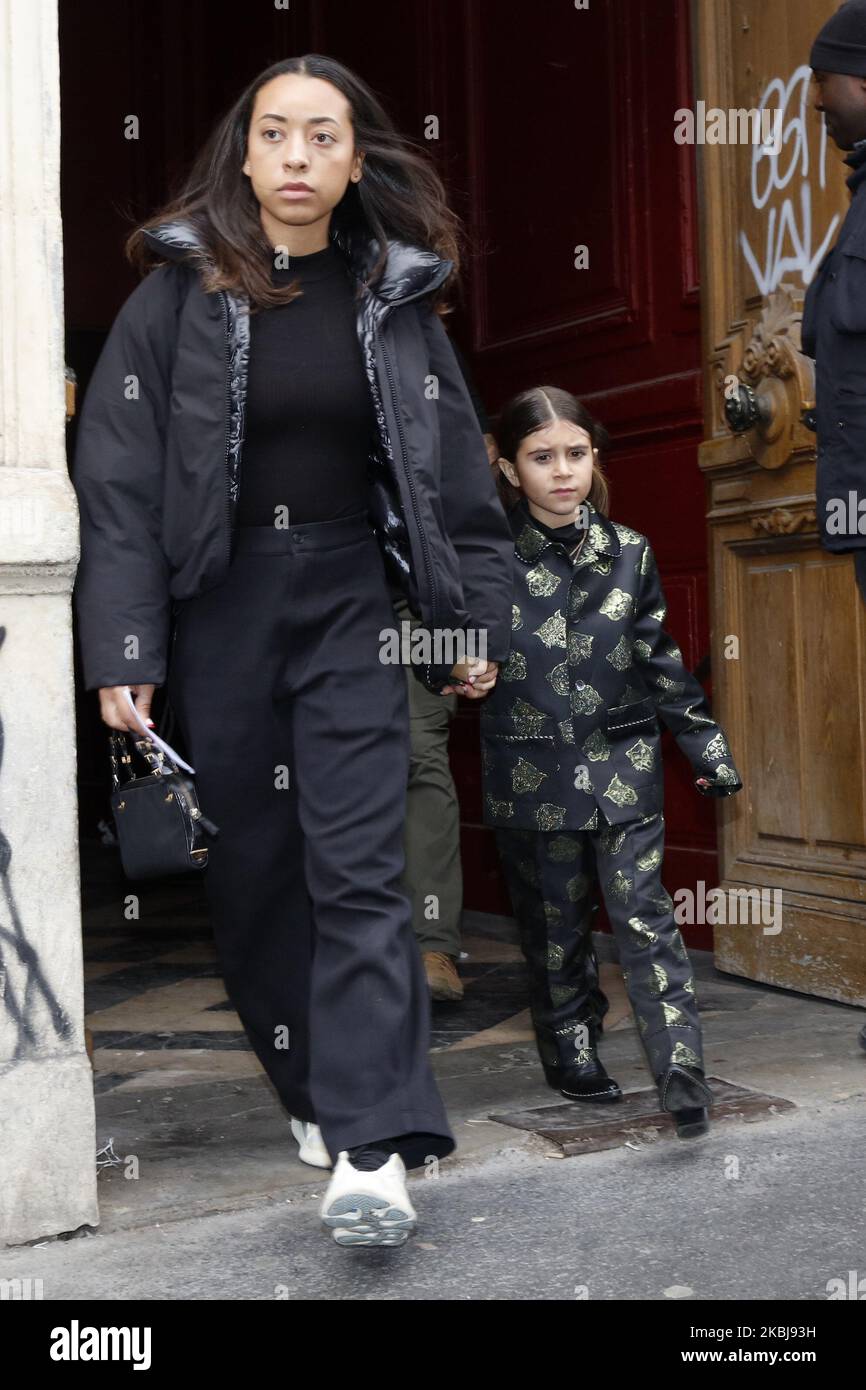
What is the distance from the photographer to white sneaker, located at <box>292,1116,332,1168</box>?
10.0 feet

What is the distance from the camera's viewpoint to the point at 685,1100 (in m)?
3.21

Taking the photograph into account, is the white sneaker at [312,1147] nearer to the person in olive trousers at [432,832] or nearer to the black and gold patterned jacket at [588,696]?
the black and gold patterned jacket at [588,696]

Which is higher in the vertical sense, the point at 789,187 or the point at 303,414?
the point at 789,187

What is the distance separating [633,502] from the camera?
5332 mm

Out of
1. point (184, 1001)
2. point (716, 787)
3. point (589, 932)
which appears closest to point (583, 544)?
point (716, 787)

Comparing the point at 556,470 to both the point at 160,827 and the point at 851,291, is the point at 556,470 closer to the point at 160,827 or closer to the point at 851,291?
the point at 851,291

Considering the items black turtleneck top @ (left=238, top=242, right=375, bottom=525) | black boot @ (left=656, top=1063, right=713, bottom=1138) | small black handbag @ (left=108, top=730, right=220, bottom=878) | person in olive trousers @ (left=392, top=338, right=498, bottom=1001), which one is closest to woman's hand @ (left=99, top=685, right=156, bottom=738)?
small black handbag @ (left=108, top=730, right=220, bottom=878)

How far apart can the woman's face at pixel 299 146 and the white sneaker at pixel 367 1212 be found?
5.04 feet

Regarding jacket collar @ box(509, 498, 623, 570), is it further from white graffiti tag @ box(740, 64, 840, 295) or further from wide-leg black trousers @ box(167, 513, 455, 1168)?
white graffiti tag @ box(740, 64, 840, 295)

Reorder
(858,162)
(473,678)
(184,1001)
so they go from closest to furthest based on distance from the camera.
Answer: (473,678) → (858,162) → (184,1001)

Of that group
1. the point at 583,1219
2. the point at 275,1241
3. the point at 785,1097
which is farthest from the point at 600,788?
the point at 275,1241

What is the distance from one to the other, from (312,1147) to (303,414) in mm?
1287

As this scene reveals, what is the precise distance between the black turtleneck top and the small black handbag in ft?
1.53

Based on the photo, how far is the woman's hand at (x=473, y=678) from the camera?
295cm
